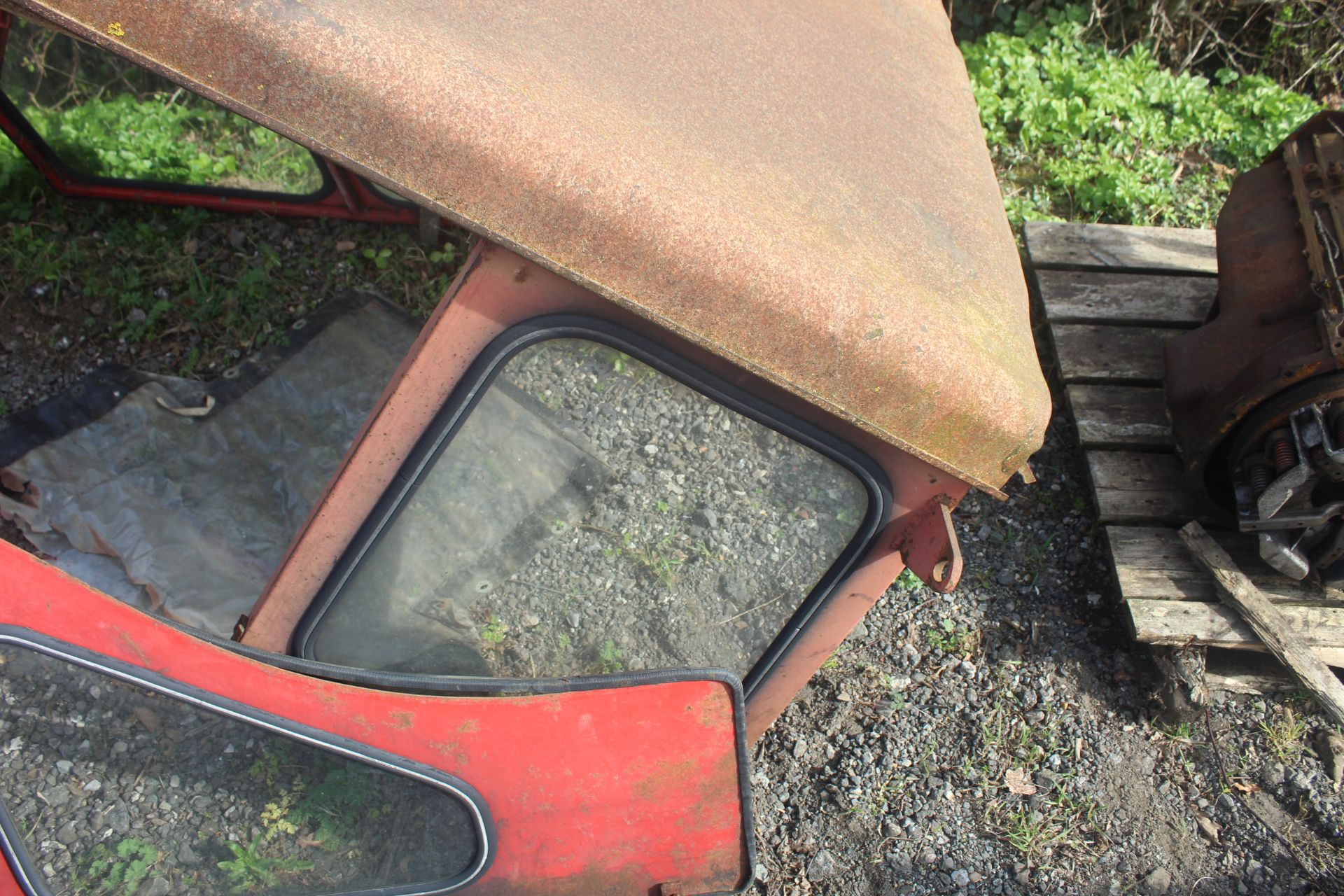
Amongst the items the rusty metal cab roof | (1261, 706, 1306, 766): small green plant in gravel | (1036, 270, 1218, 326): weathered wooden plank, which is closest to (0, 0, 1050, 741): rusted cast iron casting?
the rusty metal cab roof

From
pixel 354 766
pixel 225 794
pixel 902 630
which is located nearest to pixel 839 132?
pixel 354 766

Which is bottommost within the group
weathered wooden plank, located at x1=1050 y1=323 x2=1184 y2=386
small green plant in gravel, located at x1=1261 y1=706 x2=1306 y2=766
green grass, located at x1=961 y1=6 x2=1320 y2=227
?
small green plant in gravel, located at x1=1261 y1=706 x2=1306 y2=766

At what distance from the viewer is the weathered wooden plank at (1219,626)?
2268 millimetres

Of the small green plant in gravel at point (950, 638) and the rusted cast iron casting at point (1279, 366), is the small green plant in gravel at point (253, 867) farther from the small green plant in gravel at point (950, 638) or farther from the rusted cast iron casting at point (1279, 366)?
the rusted cast iron casting at point (1279, 366)

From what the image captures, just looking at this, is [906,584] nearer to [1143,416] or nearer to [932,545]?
[1143,416]

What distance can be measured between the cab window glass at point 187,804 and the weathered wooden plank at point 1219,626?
1758 mm

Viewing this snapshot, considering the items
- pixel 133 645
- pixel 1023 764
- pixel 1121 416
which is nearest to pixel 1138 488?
pixel 1121 416

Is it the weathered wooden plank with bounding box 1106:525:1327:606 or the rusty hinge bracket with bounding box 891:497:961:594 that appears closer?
the rusty hinge bracket with bounding box 891:497:961:594

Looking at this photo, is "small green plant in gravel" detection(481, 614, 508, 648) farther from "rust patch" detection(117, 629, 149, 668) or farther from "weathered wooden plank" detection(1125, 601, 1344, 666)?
"weathered wooden plank" detection(1125, 601, 1344, 666)

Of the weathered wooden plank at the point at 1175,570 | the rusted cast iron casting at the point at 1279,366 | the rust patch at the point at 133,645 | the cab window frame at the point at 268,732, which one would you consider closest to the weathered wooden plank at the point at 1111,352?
the rusted cast iron casting at the point at 1279,366

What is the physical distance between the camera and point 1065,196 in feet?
11.5

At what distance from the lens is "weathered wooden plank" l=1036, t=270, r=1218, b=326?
9.72 feet

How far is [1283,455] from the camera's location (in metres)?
2.13

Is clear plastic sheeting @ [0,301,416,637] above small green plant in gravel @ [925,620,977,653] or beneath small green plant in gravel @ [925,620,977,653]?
beneath
